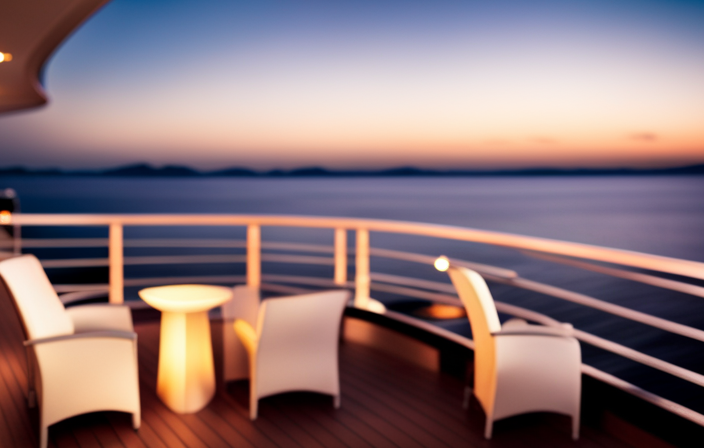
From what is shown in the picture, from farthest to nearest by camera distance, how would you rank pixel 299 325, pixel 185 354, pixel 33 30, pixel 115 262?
1. pixel 115 262
2. pixel 33 30
3. pixel 185 354
4. pixel 299 325

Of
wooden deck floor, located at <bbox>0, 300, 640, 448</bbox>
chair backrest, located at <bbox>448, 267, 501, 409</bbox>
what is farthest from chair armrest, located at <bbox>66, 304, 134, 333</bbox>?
chair backrest, located at <bbox>448, 267, 501, 409</bbox>

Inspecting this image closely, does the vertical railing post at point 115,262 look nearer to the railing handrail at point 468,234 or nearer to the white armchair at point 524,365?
the railing handrail at point 468,234

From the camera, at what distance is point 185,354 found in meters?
2.71

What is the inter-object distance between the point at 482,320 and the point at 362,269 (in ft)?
5.64

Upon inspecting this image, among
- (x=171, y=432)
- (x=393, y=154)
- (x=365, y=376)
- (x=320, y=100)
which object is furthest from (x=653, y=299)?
(x=171, y=432)

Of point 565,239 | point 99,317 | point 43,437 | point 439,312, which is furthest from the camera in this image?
point 565,239

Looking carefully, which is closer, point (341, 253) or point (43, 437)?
point (43, 437)

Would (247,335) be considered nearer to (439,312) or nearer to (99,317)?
(99,317)

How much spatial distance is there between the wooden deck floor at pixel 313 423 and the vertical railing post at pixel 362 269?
1016mm

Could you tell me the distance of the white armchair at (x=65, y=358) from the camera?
2.26m

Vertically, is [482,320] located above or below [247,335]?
above

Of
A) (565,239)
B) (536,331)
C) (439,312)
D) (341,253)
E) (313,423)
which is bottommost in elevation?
(565,239)

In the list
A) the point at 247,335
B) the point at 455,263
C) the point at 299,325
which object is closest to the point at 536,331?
the point at 455,263

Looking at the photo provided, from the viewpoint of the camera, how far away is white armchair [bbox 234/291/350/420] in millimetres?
2529
